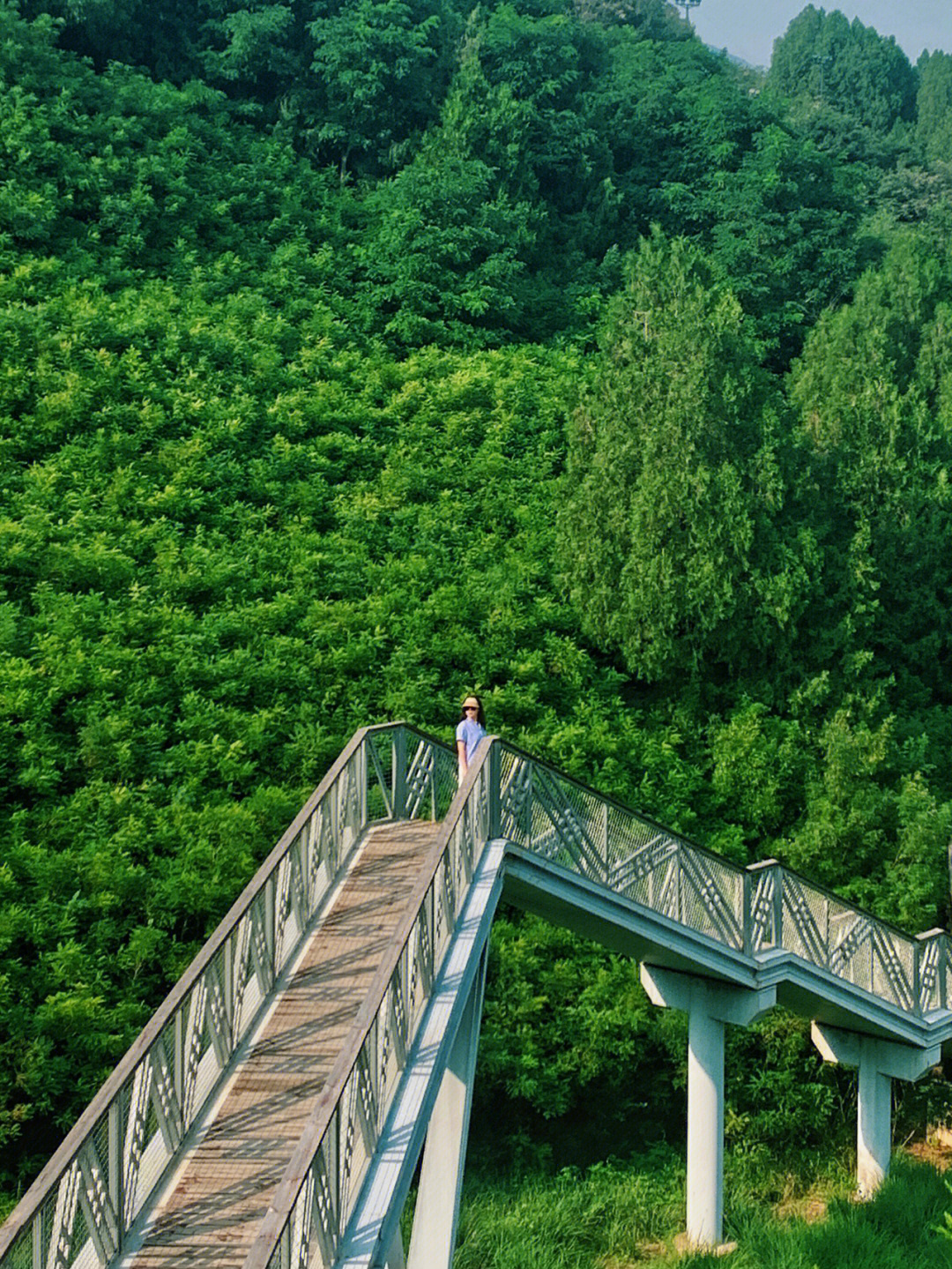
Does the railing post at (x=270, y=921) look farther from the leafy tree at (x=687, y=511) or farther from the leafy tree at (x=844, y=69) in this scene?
the leafy tree at (x=844, y=69)

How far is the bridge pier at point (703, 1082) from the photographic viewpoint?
14406 mm

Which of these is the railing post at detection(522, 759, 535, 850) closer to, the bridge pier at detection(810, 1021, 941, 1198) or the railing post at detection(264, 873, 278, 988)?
the railing post at detection(264, 873, 278, 988)

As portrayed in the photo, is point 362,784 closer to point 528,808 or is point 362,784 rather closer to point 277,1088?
point 528,808

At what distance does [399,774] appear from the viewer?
44.5ft

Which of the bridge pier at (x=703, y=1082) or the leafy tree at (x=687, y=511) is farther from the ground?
the leafy tree at (x=687, y=511)

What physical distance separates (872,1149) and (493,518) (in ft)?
39.6

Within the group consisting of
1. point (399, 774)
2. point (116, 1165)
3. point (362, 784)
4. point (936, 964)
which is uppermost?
point (399, 774)

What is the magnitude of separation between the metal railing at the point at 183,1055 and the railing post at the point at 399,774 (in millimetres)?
376

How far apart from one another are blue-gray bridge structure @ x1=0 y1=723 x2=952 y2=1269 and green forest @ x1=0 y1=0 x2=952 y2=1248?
8.06 feet

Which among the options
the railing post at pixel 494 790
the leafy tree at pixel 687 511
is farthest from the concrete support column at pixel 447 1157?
the leafy tree at pixel 687 511

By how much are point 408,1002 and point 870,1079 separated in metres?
9.33

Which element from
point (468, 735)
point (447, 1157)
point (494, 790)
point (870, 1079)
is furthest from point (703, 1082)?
point (447, 1157)

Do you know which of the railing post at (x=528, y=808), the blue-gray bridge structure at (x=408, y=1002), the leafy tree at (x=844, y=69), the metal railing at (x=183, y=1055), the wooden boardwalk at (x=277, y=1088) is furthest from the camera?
the leafy tree at (x=844, y=69)

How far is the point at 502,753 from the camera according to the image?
1192 centimetres
